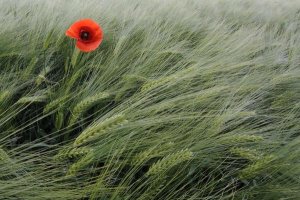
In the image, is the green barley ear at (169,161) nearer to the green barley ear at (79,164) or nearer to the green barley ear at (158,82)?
the green barley ear at (79,164)

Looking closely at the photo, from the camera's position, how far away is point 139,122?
1169mm

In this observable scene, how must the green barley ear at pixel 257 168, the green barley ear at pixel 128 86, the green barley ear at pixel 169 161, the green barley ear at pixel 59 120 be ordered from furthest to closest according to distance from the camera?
the green barley ear at pixel 128 86 → the green barley ear at pixel 59 120 → the green barley ear at pixel 257 168 → the green barley ear at pixel 169 161

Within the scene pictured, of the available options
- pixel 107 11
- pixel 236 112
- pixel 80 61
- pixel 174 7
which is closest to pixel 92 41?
pixel 80 61

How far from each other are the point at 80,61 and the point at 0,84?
411 millimetres

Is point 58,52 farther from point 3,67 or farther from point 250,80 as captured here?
point 250,80

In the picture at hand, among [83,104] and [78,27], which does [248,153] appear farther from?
[78,27]

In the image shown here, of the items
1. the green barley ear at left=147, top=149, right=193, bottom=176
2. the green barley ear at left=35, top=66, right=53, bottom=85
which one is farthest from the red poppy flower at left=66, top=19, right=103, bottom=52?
the green barley ear at left=147, top=149, right=193, bottom=176

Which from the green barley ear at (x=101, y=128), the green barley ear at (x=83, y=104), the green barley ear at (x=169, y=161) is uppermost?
the green barley ear at (x=83, y=104)

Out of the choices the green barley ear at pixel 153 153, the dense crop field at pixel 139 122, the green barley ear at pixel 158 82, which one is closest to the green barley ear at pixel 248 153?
the dense crop field at pixel 139 122

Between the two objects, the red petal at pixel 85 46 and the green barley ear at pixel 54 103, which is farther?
the red petal at pixel 85 46

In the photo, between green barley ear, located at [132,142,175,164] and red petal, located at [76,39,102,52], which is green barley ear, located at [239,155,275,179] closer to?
green barley ear, located at [132,142,175,164]

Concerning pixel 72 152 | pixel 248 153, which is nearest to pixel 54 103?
pixel 72 152

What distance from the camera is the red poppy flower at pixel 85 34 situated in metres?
1.45

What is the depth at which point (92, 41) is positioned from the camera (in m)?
1.50
